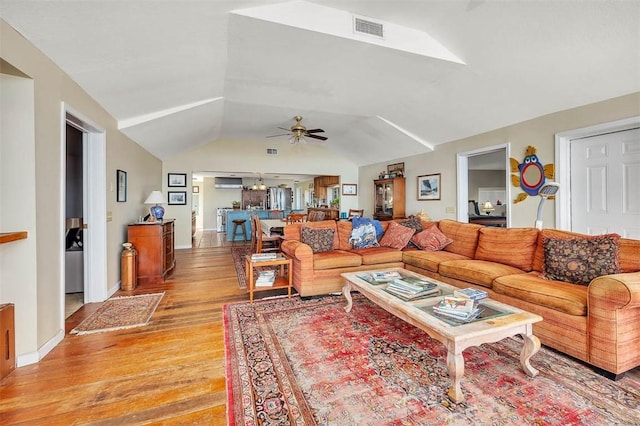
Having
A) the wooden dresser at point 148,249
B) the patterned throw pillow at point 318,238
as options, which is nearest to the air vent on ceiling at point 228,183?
the wooden dresser at point 148,249

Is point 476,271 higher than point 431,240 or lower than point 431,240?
lower

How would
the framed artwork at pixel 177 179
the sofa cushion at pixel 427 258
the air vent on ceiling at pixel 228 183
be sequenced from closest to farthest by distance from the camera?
the sofa cushion at pixel 427 258 < the framed artwork at pixel 177 179 < the air vent on ceiling at pixel 228 183

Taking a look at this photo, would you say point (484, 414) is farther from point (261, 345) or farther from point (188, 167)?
point (188, 167)

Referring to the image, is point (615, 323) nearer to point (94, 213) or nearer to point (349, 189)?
point (94, 213)

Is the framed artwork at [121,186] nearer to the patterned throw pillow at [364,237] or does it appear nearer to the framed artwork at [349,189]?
the patterned throw pillow at [364,237]

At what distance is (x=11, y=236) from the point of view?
5.99 feet

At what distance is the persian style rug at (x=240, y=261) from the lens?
4.09 metres

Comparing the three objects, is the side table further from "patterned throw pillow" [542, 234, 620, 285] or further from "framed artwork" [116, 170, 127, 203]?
"patterned throw pillow" [542, 234, 620, 285]

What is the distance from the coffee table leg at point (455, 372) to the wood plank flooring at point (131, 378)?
1299mm

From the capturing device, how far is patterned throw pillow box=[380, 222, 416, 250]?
13.2ft

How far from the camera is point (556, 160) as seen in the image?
12.1 ft

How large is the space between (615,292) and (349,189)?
7.33 metres

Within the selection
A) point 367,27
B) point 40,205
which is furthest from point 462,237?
point 40,205

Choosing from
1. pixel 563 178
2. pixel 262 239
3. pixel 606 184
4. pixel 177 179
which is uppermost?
pixel 177 179
